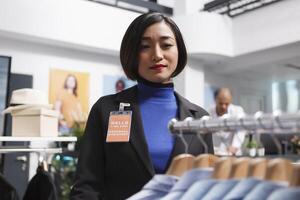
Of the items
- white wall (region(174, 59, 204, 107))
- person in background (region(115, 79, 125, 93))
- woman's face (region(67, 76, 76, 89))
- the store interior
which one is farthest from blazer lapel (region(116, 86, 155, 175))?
white wall (region(174, 59, 204, 107))

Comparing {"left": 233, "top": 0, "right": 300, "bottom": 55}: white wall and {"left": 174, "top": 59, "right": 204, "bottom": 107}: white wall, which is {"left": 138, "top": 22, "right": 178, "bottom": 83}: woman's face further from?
{"left": 174, "top": 59, "right": 204, "bottom": 107}: white wall

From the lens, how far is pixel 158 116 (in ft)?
4.38

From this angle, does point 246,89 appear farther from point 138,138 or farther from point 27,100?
point 138,138

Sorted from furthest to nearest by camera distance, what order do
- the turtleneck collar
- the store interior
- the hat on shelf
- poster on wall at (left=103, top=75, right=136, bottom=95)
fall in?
poster on wall at (left=103, top=75, right=136, bottom=95) → the store interior → the hat on shelf → the turtleneck collar

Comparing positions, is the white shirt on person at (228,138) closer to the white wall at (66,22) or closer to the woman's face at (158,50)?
the woman's face at (158,50)

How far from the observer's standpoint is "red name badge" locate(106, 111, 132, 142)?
1272 mm

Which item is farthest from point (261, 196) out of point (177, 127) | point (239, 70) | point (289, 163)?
point (239, 70)

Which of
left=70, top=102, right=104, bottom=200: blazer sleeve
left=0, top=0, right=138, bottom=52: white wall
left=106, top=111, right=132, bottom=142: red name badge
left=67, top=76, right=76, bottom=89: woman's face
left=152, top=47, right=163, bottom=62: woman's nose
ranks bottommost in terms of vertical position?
left=70, top=102, right=104, bottom=200: blazer sleeve

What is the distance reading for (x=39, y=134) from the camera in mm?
2416

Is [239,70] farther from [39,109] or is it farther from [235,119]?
[235,119]

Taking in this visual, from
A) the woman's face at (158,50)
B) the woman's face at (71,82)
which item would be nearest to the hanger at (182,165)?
the woman's face at (158,50)

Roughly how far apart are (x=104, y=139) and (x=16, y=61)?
13.7 ft

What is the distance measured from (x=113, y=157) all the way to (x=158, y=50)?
368 millimetres

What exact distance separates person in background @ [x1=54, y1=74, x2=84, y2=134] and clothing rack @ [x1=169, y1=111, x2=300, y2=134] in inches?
175
